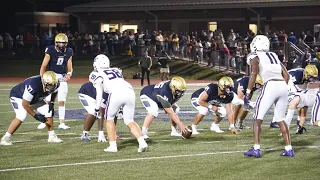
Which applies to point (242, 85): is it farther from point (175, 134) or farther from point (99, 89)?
point (99, 89)

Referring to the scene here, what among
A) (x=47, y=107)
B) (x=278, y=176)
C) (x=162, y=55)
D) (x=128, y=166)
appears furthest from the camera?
(x=162, y=55)

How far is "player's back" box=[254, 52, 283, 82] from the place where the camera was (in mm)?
11094

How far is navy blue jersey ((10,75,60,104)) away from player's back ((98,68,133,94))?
44.4 inches

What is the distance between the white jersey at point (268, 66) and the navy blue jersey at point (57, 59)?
5205 mm

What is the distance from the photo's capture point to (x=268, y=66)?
11.1 meters

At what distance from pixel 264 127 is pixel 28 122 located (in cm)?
535

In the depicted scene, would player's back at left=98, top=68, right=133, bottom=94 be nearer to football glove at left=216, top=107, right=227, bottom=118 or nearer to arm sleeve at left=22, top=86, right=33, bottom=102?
arm sleeve at left=22, top=86, right=33, bottom=102

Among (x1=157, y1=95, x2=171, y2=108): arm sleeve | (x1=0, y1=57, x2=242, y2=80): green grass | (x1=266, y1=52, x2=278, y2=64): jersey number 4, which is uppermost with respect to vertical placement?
(x1=266, y1=52, x2=278, y2=64): jersey number 4

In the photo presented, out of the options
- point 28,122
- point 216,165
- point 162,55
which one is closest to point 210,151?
point 216,165

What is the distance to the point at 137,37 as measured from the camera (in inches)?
1499

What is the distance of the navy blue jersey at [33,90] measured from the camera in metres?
12.2

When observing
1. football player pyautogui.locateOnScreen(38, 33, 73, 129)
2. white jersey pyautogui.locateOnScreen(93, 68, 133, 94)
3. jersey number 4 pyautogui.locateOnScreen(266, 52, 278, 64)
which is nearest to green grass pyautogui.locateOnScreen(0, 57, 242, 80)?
football player pyautogui.locateOnScreen(38, 33, 73, 129)

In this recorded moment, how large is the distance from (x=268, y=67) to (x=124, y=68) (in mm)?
25327

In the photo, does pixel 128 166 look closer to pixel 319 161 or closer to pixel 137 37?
pixel 319 161
